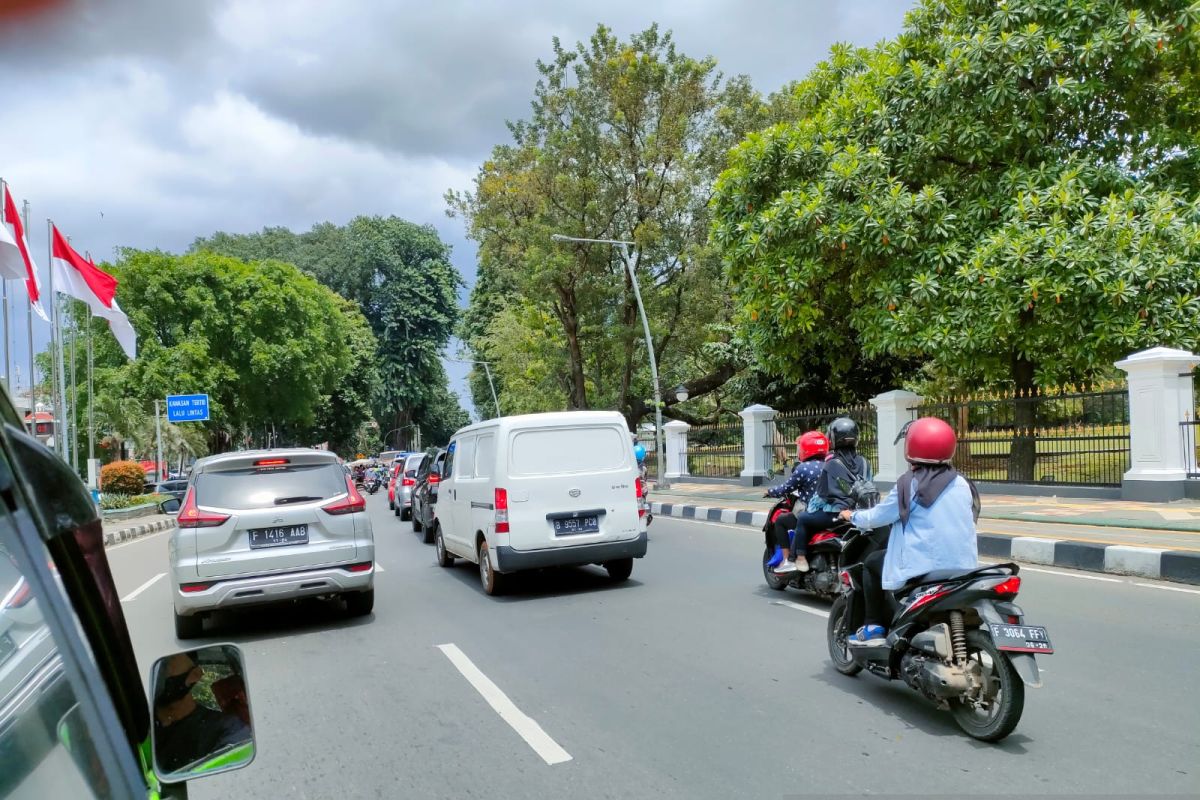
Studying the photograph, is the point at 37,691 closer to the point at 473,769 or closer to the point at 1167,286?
the point at 473,769

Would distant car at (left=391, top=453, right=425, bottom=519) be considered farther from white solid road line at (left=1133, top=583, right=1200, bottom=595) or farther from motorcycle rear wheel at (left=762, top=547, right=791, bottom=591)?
white solid road line at (left=1133, top=583, right=1200, bottom=595)

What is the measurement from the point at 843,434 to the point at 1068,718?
9.57 feet

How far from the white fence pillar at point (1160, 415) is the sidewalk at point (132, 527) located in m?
18.8

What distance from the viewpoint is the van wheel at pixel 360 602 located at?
8.31 m

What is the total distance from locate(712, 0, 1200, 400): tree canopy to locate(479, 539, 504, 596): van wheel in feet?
34.0

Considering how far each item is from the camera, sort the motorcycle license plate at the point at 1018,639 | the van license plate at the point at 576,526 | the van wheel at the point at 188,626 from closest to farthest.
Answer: the motorcycle license plate at the point at 1018,639, the van wheel at the point at 188,626, the van license plate at the point at 576,526

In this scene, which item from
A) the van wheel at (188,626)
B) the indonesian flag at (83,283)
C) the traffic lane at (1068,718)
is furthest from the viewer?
the indonesian flag at (83,283)

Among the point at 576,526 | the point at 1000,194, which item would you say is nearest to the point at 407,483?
the point at 576,526

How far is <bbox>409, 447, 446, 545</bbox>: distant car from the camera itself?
1410 centimetres

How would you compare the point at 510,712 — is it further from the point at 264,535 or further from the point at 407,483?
the point at 407,483

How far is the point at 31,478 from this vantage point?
1373 millimetres

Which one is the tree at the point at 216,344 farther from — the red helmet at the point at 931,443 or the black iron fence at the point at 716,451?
the red helmet at the point at 931,443

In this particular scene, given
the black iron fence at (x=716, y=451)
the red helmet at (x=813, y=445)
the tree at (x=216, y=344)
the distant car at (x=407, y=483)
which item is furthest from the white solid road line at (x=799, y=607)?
the tree at (x=216, y=344)

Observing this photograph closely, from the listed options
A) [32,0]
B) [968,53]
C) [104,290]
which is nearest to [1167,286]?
[968,53]
